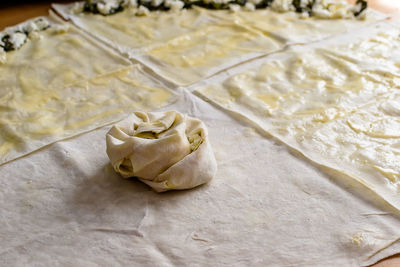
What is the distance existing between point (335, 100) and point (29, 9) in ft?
6.39

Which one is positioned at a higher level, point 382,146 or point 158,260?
point 382,146

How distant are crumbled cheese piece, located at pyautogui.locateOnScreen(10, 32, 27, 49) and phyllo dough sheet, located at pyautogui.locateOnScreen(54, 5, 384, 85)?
0.32 meters

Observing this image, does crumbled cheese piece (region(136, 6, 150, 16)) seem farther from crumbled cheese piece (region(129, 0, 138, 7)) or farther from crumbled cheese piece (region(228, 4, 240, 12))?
crumbled cheese piece (region(228, 4, 240, 12))

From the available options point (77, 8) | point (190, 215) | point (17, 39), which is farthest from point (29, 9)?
point (190, 215)

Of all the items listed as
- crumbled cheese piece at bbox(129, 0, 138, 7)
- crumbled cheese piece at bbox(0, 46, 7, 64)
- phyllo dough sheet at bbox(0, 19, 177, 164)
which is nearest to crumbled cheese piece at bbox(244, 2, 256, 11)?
crumbled cheese piece at bbox(129, 0, 138, 7)

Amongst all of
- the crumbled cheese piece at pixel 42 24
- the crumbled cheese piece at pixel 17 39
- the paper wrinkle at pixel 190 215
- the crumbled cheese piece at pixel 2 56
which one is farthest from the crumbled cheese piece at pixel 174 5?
the paper wrinkle at pixel 190 215

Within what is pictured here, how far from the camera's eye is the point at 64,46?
217cm

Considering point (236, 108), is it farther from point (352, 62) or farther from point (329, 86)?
point (352, 62)

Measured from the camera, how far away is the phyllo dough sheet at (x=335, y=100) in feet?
4.67

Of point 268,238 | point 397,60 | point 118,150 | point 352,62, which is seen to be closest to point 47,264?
point 118,150

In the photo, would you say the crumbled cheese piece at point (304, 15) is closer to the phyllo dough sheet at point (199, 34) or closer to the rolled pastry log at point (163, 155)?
the phyllo dough sheet at point (199, 34)

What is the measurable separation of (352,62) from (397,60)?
0.21 metres

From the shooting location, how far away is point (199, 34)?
7.45 ft

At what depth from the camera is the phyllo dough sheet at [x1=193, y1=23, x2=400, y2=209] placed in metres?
1.42
